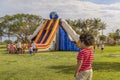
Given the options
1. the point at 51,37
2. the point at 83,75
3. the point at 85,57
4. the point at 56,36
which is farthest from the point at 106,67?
the point at 56,36

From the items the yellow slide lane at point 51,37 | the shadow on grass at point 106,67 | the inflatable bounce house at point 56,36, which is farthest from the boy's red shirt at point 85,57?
the inflatable bounce house at point 56,36

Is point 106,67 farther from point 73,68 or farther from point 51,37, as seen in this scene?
point 51,37

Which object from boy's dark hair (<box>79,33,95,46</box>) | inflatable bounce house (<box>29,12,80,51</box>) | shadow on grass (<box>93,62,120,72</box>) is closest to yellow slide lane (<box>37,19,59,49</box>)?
inflatable bounce house (<box>29,12,80,51</box>)

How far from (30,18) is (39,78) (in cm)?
6089

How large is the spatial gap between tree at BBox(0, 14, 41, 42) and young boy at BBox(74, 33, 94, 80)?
64.1 metres

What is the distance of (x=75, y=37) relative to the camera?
44.6 meters

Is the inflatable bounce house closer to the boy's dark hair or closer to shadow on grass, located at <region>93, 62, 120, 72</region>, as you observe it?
shadow on grass, located at <region>93, 62, 120, 72</region>

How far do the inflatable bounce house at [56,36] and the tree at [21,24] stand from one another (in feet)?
81.6

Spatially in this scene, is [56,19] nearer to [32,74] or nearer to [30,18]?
[30,18]

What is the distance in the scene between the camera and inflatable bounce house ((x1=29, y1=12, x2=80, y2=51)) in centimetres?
4462

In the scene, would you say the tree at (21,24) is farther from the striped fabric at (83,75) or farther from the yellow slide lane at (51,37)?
the striped fabric at (83,75)

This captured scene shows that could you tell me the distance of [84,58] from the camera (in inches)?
313

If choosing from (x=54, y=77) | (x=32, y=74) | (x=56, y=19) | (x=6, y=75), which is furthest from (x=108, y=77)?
(x=56, y=19)

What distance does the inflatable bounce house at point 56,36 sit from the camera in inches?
1757
